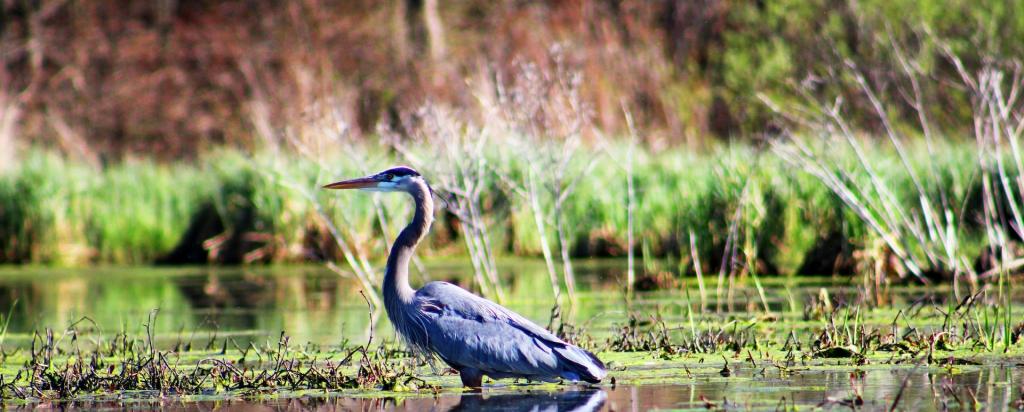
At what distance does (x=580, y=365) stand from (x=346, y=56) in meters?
26.8

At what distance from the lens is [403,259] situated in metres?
7.60

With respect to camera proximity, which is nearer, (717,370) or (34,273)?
(717,370)

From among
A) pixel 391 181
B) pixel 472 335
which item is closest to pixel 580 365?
pixel 472 335

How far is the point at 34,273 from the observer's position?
16.6 meters

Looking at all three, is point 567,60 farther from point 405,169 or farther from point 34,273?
point 405,169

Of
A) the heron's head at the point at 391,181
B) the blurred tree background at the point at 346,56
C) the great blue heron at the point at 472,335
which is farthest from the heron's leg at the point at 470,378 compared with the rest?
the blurred tree background at the point at 346,56

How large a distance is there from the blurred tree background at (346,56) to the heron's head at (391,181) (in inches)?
723

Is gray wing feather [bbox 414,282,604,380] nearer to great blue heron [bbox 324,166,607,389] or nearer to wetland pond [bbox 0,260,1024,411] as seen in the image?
great blue heron [bbox 324,166,607,389]

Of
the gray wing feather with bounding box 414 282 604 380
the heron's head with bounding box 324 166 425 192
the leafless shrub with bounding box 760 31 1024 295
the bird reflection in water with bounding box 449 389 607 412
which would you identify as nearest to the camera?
the bird reflection in water with bounding box 449 389 607 412

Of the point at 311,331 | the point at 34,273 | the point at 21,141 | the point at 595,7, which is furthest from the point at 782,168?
the point at 21,141

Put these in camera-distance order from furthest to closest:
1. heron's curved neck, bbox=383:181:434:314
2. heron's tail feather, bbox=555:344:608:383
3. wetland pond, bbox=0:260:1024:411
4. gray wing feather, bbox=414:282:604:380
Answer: heron's curved neck, bbox=383:181:434:314 → gray wing feather, bbox=414:282:604:380 → heron's tail feather, bbox=555:344:608:383 → wetland pond, bbox=0:260:1024:411

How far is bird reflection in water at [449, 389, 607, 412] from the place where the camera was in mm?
6383

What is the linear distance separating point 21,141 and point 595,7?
12.4 metres

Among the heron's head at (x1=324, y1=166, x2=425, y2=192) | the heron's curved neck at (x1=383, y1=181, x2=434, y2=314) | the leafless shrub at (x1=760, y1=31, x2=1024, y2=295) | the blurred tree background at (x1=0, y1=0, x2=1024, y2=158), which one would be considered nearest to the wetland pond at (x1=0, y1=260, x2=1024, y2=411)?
the heron's curved neck at (x1=383, y1=181, x2=434, y2=314)
